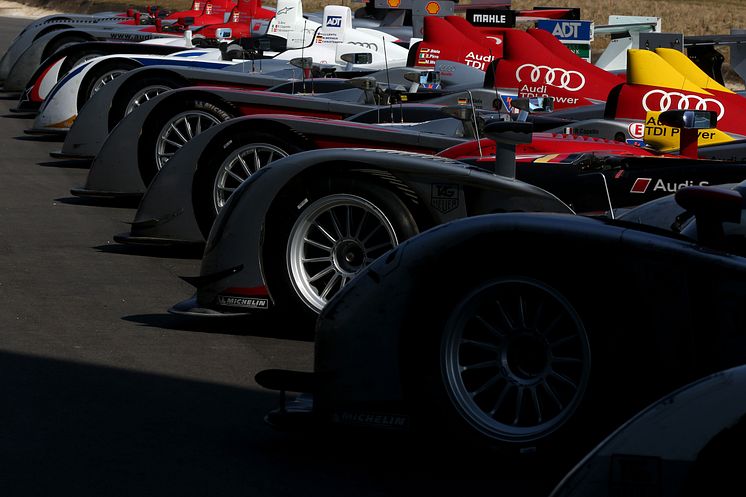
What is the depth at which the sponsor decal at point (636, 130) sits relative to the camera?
34.4ft

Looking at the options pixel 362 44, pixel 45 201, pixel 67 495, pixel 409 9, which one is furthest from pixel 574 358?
pixel 409 9

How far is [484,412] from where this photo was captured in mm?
4578

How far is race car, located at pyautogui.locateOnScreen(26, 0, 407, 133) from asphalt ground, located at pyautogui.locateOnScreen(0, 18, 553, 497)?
20.0 ft

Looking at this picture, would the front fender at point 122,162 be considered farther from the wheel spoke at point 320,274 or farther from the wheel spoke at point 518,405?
the wheel spoke at point 518,405

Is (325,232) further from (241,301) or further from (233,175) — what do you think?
(233,175)

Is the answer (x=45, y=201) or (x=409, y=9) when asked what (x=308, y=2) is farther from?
(x=45, y=201)

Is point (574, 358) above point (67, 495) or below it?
above

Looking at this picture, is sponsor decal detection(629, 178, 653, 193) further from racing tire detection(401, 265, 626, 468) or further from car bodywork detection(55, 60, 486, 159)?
car bodywork detection(55, 60, 486, 159)

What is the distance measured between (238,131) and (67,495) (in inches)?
187

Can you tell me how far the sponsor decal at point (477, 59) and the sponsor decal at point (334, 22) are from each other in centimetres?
309

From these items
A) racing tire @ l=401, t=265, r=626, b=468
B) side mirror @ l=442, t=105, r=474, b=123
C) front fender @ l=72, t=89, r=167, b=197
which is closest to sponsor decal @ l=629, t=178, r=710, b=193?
side mirror @ l=442, t=105, r=474, b=123

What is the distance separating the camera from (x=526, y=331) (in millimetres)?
4574

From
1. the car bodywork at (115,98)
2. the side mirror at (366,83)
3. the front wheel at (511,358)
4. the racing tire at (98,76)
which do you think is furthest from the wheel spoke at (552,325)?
the racing tire at (98,76)

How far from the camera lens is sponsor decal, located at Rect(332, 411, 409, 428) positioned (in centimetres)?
460
